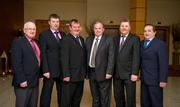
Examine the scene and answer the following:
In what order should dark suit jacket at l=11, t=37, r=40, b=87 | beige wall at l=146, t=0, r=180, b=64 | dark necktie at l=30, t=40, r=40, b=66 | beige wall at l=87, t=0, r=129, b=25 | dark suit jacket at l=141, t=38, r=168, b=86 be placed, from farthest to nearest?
1. beige wall at l=146, t=0, r=180, b=64
2. beige wall at l=87, t=0, r=129, b=25
3. dark suit jacket at l=141, t=38, r=168, b=86
4. dark necktie at l=30, t=40, r=40, b=66
5. dark suit jacket at l=11, t=37, r=40, b=87

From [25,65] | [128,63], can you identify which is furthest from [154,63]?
[25,65]

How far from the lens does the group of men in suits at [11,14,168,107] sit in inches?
169

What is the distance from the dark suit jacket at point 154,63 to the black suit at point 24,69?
1478mm

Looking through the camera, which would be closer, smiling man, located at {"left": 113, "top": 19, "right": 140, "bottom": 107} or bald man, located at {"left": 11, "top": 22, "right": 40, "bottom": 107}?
bald man, located at {"left": 11, "top": 22, "right": 40, "bottom": 107}

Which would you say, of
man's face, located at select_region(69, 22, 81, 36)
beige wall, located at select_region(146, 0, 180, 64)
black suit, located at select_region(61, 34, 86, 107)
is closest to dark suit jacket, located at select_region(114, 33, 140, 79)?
black suit, located at select_region(61, 34, 86, 107)

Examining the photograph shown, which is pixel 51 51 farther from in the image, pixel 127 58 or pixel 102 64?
pixel 127 58

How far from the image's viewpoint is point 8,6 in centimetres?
1034

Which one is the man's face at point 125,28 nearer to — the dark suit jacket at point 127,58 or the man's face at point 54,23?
the dark suit jacket at point 127,58

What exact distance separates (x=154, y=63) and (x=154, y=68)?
0.07 meters

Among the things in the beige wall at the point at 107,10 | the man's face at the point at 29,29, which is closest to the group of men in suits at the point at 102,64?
the man's face at the point at 29,29

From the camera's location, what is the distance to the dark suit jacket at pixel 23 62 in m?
3.75

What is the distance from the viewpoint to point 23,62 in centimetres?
381

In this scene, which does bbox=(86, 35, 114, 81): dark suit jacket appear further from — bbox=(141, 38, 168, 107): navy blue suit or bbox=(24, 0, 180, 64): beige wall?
bbox=(24, 0, 180, 64): beige wall

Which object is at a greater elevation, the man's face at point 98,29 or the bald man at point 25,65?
the man's face at point 98,29
